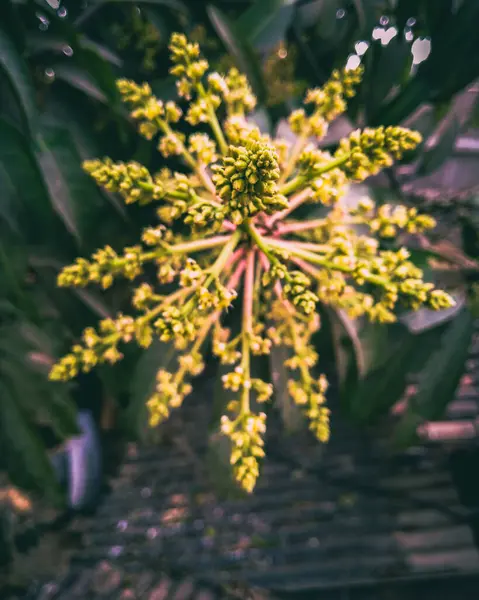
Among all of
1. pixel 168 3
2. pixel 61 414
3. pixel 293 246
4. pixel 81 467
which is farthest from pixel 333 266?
pixel 81 467

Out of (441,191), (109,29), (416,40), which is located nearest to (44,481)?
(109,29)

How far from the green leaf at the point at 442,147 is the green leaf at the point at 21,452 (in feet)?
3.61

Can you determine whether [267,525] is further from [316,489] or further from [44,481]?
[44,481]

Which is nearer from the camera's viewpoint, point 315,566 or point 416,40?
point 416,40

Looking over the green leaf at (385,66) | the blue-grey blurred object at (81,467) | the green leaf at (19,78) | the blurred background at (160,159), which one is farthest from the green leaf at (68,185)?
the blue-grey blurred object at (81,467)

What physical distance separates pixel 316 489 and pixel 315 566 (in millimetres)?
221

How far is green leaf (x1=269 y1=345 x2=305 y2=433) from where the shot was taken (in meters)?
1.00

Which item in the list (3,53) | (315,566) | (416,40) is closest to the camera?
(3,53)

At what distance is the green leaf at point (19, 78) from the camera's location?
2.37 ft

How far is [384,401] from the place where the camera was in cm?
106

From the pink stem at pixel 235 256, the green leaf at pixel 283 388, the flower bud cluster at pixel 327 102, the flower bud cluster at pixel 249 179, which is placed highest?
the flower bud cluster at pixel 327 102

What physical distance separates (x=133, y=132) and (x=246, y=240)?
0.45 m

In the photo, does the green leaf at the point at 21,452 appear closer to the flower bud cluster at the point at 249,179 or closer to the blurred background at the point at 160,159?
the blurred background at the point at 160,159

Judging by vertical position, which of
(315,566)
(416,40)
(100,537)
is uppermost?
(416,40)
